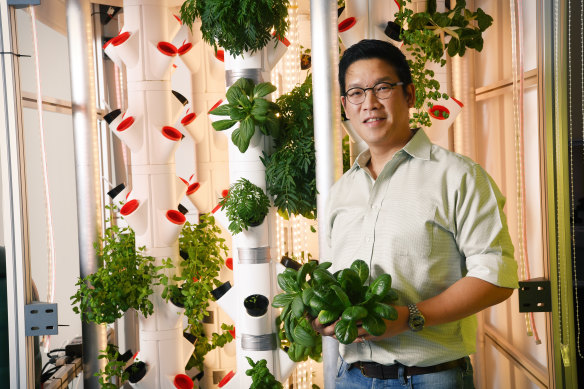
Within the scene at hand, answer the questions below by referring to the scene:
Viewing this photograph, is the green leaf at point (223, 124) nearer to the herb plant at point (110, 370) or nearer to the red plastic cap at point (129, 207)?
the red plastic cap at point (129, 207)

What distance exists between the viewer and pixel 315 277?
5.33 feet

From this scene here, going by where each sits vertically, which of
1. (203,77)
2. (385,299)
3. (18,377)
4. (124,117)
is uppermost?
(203,77)

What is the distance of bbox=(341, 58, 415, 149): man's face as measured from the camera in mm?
1733

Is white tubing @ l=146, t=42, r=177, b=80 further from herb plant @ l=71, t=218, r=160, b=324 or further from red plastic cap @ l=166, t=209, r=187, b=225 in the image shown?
herb plant @ l=71, t=218, r=160, b=324

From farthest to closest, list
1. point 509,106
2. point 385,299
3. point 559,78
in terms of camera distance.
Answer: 1. point 509,106
2. point 559,78
3. point 385,299

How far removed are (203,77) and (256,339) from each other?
195cm

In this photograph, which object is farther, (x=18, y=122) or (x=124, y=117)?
(x=124, y=117)

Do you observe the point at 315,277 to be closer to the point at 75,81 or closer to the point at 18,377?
the point at 18,377

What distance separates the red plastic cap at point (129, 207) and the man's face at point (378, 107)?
6.24ft

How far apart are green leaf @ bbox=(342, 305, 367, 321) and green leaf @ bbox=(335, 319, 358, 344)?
0.01m

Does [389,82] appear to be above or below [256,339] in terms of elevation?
above

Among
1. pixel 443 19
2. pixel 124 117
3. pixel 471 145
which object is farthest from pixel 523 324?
pixel 124 117

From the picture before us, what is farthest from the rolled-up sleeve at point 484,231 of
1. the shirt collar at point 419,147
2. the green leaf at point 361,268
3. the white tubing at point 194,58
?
the white tubing at point 194,58

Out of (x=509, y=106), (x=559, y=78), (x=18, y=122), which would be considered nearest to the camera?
(x=559, y=78)
